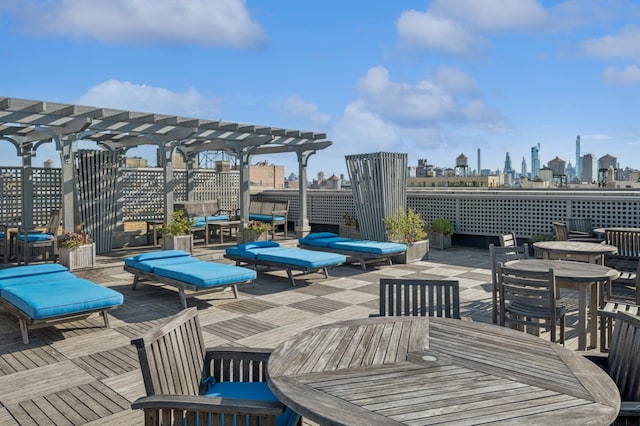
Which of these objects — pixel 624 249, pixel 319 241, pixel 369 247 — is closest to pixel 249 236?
pixel 319 241

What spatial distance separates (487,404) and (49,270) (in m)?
5.67

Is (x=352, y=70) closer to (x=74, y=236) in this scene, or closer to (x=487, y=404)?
(x=74, y=236)

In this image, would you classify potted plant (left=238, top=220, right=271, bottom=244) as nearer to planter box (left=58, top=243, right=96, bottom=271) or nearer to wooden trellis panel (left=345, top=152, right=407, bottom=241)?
wooden trellis panel (left=345, top=152, right=407, bottom=241)

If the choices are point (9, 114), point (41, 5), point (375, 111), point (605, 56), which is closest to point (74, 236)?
point (9, 114)

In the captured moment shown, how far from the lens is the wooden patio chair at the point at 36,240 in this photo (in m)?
8.30

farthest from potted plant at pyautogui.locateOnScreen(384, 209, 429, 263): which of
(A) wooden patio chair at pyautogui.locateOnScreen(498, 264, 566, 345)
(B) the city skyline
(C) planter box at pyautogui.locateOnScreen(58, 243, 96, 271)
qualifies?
(C) planter box at pyautogui.locateOnScreen(58, 243, 96, 271)

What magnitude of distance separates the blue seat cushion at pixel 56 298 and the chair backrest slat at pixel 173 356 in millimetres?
2570

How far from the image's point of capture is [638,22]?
34.6 feet

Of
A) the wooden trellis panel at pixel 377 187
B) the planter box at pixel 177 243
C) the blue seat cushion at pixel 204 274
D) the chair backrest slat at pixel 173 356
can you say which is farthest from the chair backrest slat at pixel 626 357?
the planter box at pixel 177 243

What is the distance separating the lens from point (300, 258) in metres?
7.13

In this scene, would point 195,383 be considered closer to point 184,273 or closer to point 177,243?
point 184,273

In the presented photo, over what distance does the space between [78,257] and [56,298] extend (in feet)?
10.4

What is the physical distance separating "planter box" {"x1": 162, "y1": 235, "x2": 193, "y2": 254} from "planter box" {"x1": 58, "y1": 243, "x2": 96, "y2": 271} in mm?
1509

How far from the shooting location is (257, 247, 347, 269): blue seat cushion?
23.0ft
